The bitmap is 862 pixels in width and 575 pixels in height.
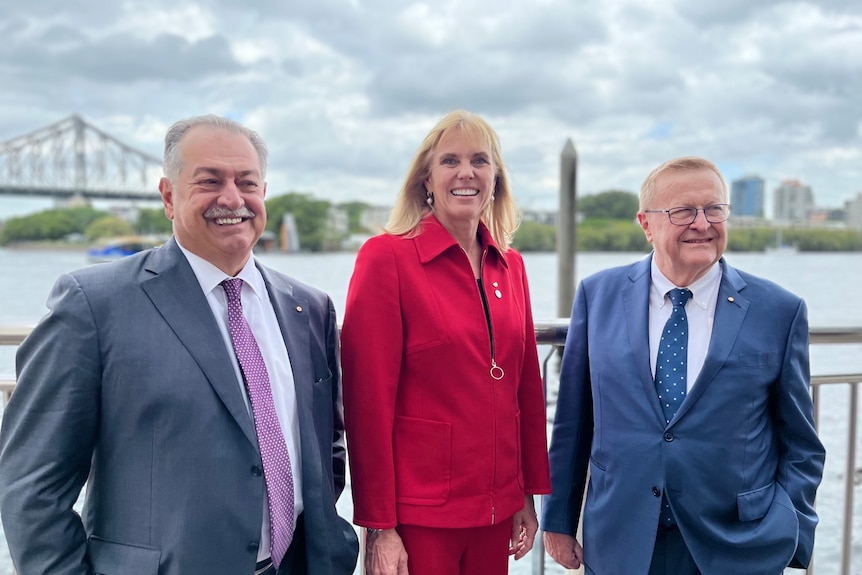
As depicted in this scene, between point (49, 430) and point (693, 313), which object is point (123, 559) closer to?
point (49, 430)

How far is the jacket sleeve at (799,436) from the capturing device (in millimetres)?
1657

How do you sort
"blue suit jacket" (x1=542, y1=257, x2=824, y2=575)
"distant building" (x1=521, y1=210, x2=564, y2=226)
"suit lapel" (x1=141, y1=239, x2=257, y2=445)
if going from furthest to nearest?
1. "distant building" (x1=521, y1=210, x2=564, y2=226)
2. "blue suit jacket" (x1=542, y1=257, x2=824, y2=575)
3. "suit lapel" (x1=141, y1=239, x2=257, y2=445)

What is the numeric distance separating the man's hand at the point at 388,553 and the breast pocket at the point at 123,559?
23.1 inches

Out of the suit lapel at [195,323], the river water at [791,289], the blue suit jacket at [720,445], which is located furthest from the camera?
the river water at [791,289]

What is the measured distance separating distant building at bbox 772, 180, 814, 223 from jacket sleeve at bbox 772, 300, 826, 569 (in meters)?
19.3

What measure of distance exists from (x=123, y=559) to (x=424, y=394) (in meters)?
0.77

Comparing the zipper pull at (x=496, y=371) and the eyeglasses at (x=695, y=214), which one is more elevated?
the eyeglasses at (x=695, y=214)

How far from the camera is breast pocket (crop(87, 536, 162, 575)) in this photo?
1.31m

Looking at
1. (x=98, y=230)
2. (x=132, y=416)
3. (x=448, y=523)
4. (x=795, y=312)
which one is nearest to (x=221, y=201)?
(x=132, y=416)

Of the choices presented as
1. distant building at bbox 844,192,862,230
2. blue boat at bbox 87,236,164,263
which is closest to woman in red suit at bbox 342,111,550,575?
blue boat at bbox 87,236,164,263

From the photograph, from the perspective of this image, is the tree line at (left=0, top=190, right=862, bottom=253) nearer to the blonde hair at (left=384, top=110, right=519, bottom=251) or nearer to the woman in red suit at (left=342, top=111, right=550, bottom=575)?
the blonde hair at (left=384, top=110, right=519, bottom=251)

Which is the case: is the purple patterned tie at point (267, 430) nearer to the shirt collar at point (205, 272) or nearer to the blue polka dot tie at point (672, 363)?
the shirt collar at point (205, 272)

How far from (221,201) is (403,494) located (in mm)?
868

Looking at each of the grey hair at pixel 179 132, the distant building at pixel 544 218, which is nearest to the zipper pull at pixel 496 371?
the grey hair at pixel 179 132
